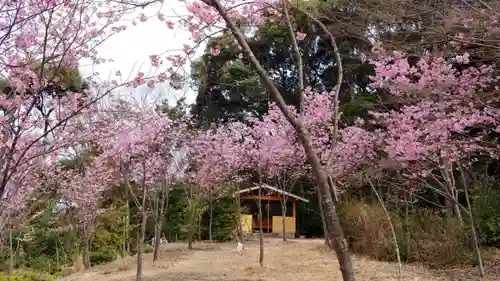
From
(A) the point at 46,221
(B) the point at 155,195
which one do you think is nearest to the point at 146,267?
(B) the point at 155,195

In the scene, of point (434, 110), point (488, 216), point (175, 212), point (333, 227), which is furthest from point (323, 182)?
point (175, 212)

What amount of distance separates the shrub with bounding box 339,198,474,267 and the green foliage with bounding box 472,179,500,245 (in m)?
0.58

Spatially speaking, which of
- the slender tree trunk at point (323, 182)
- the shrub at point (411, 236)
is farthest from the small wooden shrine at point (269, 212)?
the slender tree trunk at point (323, 182)

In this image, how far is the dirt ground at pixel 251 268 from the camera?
964cm

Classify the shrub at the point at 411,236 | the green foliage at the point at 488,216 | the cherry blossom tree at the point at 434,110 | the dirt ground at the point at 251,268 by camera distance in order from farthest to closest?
the green foliage at the point at 488,216
the shrub at the point at 411,236
the dirt ground at the point at 251,268
the cherry blossom tree at the point at 434,110

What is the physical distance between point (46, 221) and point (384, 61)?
1456 centimetres

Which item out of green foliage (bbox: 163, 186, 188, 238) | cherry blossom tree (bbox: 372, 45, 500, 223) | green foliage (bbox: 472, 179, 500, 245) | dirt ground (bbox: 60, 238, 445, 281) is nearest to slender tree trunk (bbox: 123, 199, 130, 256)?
dirt ground (bbox: 60, 238, 445, 281)

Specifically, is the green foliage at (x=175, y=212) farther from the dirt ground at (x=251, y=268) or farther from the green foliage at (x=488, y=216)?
the green foliage at (x=488, y=216)

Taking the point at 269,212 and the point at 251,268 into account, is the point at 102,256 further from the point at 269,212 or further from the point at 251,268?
the point at 269,212

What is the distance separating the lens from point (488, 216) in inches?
427

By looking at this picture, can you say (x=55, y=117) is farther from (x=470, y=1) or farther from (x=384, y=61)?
(x=384, y=61)

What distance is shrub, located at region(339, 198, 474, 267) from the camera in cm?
1033

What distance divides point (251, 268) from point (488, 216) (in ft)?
17.4

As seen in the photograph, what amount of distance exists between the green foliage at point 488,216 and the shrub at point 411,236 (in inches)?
23.0
